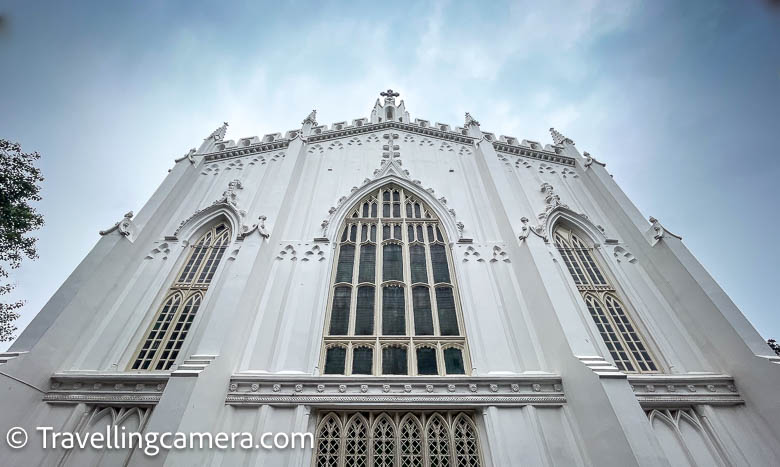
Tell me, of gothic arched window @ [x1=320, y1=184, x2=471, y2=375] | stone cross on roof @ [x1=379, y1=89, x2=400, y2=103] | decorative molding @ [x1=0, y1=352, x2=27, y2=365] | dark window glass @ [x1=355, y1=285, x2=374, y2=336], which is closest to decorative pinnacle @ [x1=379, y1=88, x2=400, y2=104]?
stone cross on roof @ [x1=379, y1=89, x2=400, y2=103]

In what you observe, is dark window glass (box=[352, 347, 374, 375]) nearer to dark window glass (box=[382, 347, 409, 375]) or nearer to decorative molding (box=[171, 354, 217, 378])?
dark window glass (box=[382, 347, 409, 375])

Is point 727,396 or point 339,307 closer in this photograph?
point 727,396

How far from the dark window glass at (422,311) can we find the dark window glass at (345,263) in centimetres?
225

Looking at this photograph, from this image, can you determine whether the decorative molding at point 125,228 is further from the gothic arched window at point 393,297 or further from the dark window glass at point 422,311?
the dark window glass at point 422,311

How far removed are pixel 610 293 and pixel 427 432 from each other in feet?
25.0

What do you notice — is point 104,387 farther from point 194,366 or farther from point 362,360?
point 362,360

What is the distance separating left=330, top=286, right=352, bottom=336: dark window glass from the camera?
32.4 feet

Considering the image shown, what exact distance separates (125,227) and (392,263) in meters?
8.80

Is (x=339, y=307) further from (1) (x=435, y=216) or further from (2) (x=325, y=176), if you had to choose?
(2) (x=325, y=176)

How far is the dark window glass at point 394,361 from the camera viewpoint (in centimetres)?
893

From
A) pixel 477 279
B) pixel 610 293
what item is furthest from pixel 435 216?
pixel 610 293

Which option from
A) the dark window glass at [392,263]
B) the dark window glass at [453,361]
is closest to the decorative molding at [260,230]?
the dark window glass at [392,263]

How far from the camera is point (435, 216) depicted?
13297 mm

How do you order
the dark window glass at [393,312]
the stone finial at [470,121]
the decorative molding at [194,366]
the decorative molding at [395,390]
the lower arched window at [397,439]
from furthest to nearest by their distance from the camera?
the stone finial at [470,121] → the dark window glass at [393,312] → the decorative molding at [395,390] → the lower arched window at [397,439] → the decorative molding at [194,366]
